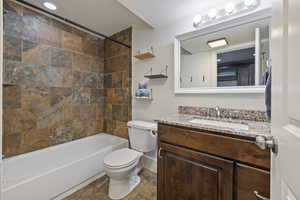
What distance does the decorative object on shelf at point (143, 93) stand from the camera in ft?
6.42

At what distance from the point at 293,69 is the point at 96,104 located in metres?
2.65

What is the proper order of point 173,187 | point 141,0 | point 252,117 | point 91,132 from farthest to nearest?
point 91,132 < point 141,0 < point 252,117 < point 173,187

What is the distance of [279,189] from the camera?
45cm

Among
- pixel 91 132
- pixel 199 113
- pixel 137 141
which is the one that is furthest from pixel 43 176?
pixel 199 113

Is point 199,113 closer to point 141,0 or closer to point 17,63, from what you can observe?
point 141,0

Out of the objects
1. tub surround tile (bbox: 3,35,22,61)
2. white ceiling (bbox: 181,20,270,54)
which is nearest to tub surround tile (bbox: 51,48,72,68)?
tub surround tile (bbox: 3,35,22,61)

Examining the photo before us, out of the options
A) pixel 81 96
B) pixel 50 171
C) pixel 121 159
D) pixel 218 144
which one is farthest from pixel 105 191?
pixel 81 96

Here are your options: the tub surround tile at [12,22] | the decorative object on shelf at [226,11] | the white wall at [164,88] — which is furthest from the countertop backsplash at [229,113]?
the tub surround tile at [12,22]

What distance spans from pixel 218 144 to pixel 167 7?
1.49 metres

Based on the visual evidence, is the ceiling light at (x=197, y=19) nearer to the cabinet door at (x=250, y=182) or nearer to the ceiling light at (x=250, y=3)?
the ceiling light at (x=250, y=3)

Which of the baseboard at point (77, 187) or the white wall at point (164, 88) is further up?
the white wall at point (164, 88)

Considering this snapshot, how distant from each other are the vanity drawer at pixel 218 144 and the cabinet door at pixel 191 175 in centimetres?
5

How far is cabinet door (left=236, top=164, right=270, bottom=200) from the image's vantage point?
762 mm

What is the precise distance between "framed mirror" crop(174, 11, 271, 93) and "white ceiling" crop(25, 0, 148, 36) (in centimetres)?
90
